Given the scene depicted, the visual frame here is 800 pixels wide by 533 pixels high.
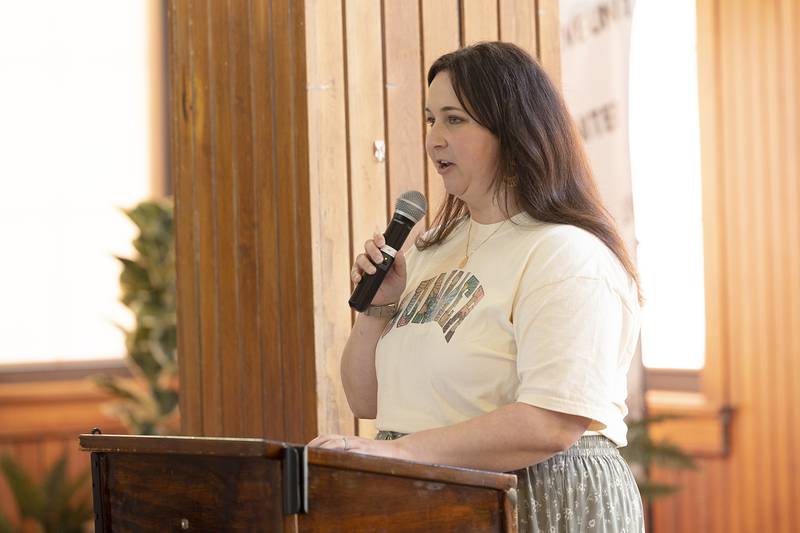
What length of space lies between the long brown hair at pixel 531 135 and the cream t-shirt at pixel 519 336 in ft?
0.13

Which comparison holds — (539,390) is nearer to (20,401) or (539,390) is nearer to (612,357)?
(612,357)

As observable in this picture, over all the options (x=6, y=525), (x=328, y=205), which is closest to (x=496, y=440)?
(x=328, y=205)

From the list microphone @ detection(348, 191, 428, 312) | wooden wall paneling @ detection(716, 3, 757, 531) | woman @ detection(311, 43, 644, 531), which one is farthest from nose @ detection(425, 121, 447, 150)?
wooden wall paneling @ detection(716, 3, 757, 531)

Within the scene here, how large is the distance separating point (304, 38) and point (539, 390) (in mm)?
1056

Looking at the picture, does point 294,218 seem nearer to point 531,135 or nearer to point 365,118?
point 365,118

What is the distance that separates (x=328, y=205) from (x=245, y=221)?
32cm

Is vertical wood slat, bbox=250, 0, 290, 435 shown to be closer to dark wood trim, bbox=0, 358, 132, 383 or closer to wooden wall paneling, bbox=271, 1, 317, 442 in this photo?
wooden wall paneling, bbox=271, 1, 317, 442

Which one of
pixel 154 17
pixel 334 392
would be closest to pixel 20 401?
pixel 154 17

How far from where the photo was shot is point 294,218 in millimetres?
2346

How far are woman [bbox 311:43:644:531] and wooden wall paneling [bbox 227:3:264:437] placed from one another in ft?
2.11

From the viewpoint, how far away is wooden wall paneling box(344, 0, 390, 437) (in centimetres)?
235

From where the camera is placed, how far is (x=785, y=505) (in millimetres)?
4301

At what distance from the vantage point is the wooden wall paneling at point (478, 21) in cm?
255

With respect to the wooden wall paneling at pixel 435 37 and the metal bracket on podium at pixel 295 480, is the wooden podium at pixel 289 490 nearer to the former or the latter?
the metal bracket on podium at pixel 295 480
